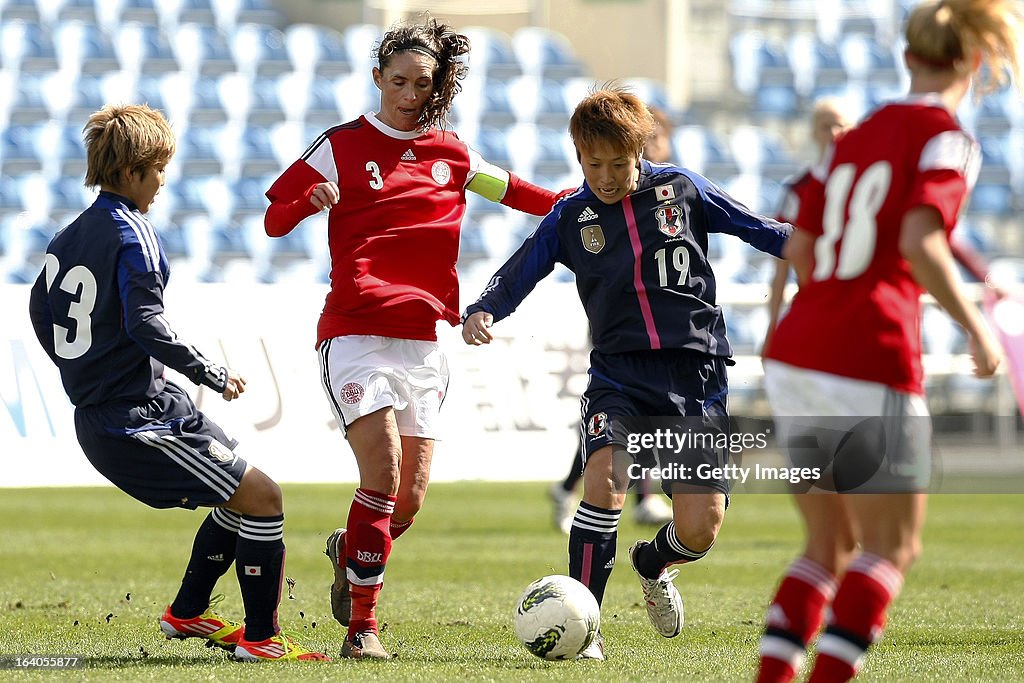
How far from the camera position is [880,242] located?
10.3 feet

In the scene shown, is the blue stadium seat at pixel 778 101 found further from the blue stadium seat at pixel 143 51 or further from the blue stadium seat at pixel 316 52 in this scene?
the blue stadium seat at pixel 143 51

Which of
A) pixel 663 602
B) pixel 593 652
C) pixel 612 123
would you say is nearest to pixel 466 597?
pixel 663 602

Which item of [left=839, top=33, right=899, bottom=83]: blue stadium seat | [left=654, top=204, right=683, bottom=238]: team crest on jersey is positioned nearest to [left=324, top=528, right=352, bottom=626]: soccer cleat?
[left=654, top=204, right=683, bottom=238]: team crest on jersey

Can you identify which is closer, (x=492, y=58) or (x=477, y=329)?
(x=477, y=329)

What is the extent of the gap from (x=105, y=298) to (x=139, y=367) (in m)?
0.24

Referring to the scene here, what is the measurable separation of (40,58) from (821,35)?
1198 cm

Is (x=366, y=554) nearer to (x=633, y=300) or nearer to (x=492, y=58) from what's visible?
(x=633, y=300)

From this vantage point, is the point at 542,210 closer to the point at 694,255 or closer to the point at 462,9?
the point at 694,255

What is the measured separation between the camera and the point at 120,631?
530 centimetres

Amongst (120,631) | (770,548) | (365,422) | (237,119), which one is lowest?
(770,548)

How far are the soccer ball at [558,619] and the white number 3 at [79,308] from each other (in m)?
1.64

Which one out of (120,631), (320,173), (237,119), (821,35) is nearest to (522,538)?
(120,631)

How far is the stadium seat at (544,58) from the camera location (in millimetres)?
20609

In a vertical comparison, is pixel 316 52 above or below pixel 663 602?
above
